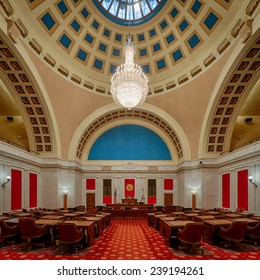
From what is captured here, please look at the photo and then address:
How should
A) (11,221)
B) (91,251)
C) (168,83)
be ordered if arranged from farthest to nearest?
(168,83) → (11,221) → (91,251)

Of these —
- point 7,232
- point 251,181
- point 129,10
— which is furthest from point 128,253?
point 129,10

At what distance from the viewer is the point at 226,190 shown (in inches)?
595

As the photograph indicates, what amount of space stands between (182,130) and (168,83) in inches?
134

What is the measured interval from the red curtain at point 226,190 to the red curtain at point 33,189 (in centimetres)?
1137

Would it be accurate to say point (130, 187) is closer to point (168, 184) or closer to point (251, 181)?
point (168, 184)

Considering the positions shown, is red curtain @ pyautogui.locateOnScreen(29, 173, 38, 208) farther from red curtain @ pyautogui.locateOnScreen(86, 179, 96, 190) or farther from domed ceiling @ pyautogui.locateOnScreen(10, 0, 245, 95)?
domed ceiling @ pyautogui.locateOnScreen(10, 0, 245, 95)

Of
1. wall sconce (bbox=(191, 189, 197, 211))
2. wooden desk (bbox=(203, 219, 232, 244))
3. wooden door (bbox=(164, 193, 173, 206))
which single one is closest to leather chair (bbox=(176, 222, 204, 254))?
wooden desk (bbox=(203, 219, 232, 244))

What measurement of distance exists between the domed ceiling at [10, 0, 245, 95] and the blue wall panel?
4447 mm

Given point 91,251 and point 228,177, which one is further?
point 228,177

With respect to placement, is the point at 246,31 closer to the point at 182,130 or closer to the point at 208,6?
the point at 208,6

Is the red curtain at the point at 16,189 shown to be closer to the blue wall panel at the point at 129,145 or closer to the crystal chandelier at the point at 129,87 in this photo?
the crystal chandelier at the point at 129,87

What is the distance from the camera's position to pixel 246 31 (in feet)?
33.5

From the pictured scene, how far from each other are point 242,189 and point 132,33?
37.4 feet

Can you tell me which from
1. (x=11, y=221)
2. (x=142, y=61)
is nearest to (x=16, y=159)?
(x=11, y=221)
